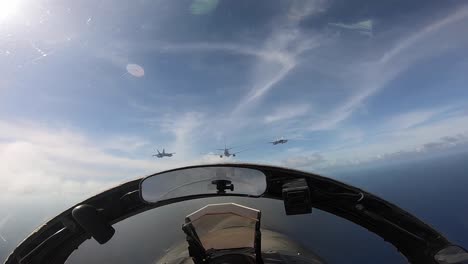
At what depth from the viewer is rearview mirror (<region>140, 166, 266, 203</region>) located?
211 centimetres

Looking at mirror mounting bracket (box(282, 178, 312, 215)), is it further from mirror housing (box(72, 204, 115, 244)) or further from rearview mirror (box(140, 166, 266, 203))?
mirror housing (box(72, 204, 115, 244))

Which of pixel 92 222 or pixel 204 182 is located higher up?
pixel 204 182

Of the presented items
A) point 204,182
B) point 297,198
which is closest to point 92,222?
point 204,182

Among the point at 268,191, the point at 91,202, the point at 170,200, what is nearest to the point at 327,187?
the point at 268,191

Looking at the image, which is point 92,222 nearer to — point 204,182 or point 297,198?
point 204,182

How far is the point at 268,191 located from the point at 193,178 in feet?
2.00

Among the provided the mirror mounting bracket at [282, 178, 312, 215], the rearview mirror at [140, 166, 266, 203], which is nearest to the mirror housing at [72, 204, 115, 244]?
the rearview mirror at [140, 166, 266, 203]

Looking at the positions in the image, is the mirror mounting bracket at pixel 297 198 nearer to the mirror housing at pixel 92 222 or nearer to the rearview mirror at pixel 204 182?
the rearview mirror at pixel 204 182

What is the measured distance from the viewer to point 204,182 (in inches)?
89.3

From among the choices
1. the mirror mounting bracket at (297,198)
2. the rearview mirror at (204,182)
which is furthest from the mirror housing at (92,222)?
the mirror mounting bracket at (297,198)

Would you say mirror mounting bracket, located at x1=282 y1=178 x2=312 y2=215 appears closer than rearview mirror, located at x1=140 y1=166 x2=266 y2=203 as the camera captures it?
Yes

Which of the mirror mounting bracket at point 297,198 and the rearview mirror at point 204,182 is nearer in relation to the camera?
the mirror mounting bracket at point 297,198

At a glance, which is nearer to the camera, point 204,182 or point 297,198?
point 297,198

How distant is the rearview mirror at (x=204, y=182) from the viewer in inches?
82.9
